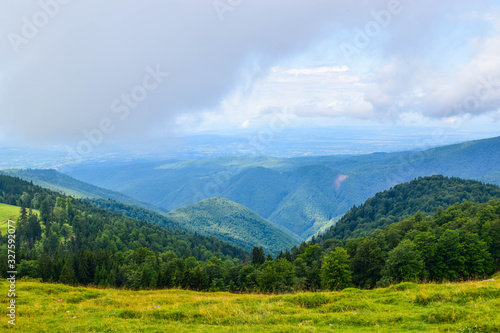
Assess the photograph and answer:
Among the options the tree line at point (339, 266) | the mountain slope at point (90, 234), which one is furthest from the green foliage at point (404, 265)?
the mountain slope at point (90, 234)

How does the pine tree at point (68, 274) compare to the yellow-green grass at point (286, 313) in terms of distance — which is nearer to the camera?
the yellow-green grass at point (286, 313)

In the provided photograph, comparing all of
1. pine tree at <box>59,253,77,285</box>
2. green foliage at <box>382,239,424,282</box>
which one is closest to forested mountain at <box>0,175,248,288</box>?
pine tree at <box>59,253,77,285</box>

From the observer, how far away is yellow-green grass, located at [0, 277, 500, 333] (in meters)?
19.7

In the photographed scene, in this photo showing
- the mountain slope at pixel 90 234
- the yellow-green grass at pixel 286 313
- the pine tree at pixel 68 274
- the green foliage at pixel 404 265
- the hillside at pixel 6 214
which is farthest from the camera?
the hillside at pixel 6 214

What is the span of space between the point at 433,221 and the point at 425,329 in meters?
74.6

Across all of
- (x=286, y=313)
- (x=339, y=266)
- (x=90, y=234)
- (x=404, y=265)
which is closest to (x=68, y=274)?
(x=339, y=266)

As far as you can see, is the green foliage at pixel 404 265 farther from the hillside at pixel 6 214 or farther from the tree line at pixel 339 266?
the hillside at pixel 6 214

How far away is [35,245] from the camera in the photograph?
126 meters

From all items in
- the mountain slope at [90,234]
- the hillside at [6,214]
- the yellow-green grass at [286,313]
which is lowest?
the mountain slope at [90,234]

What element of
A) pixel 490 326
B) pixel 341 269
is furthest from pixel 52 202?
pixel 490 326

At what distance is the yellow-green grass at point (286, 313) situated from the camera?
19.7 m

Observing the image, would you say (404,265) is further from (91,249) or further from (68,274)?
(91,249)

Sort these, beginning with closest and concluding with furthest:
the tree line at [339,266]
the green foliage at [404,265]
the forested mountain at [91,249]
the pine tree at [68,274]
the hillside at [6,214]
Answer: the green foliage at [404,265] → the tree line at [339,266] → the pine tree at [68,274] → the forested mountain at [91,249] → the hillside at [6,214]

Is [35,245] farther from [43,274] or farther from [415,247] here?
[415,247]
